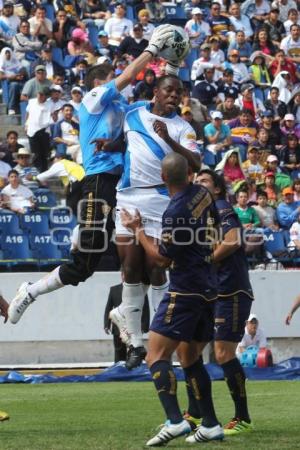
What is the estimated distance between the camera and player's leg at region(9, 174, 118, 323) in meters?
10.7

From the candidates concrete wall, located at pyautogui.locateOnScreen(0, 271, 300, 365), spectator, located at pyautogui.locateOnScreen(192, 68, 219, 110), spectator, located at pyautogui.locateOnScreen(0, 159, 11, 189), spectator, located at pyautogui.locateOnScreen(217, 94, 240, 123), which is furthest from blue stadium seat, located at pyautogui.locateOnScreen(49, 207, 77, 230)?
spectator, located at pyautogui.locateOnScreen(192, 68, 219, 110)

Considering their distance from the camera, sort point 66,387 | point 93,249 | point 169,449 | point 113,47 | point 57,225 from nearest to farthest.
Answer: point 169,449 < point 93,249 < point 66,387 < point 57,225 < point 113,47

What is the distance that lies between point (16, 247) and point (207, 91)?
6.44m

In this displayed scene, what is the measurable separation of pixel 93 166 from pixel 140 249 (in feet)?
2.60

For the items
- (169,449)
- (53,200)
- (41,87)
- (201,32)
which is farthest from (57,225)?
(169,449)

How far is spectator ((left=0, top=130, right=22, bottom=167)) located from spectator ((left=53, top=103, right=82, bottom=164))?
2.23 feet

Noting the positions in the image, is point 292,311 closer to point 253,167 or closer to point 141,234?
point 141,234

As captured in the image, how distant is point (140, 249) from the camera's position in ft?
35.1

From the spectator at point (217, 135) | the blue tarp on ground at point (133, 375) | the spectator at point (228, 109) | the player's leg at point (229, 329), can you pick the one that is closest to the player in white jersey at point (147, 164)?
the player's leg at point (229, 329)

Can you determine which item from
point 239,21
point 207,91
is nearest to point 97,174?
point 207,91

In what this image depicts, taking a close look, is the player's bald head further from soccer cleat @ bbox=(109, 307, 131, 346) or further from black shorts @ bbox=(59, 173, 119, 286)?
Result: soccer cleat @ bbox=(109, 307, 131, 346)

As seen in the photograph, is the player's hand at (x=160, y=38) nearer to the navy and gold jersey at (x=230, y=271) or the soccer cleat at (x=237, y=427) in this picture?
the navy and gold jersey at (x=230, y=271)

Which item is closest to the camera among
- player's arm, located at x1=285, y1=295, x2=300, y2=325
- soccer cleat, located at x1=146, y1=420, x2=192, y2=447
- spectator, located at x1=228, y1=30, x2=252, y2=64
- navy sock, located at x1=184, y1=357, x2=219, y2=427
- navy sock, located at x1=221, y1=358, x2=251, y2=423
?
soccer cleat, located at x1=146, y1=420, x2=192, y2=447

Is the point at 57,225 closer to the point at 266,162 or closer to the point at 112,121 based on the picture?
the point at 266,162
